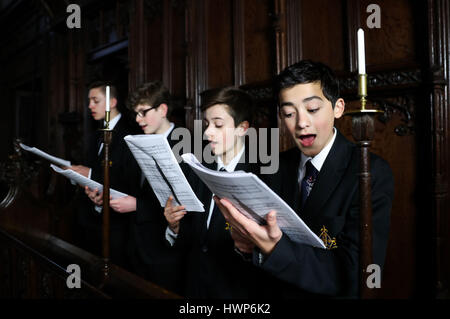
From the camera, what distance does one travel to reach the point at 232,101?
202 cm

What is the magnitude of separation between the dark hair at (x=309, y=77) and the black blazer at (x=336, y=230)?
20 cm

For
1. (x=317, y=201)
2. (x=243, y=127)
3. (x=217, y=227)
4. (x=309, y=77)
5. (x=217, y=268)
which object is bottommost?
(x=217, y=268)

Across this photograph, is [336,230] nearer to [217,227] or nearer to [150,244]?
[217,227]

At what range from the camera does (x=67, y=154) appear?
17.6ft

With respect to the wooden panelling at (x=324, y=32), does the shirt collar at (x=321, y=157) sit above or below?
below

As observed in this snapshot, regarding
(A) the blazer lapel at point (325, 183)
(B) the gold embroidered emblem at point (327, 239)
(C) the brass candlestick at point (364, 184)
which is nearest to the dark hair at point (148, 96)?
(A) the blazer lapel at point (325, 183)

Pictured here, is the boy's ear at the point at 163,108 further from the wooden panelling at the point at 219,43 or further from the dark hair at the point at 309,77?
the dark hair at the point at 309,77

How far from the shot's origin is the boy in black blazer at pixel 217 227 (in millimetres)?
1743

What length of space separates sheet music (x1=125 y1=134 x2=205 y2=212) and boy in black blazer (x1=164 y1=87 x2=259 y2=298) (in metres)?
0.11

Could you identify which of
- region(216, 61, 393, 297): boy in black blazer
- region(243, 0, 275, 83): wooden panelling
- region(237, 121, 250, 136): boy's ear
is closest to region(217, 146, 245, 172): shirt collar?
region(237, 121, 250, 136): boy's ear

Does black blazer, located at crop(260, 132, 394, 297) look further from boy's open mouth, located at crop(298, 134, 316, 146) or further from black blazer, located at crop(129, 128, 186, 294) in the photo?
black blazer, located at crop(129, 128, 186, 294)

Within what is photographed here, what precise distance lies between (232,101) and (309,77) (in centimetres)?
63

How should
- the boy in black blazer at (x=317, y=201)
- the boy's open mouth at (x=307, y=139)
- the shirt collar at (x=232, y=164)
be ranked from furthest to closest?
the shirt collar at (x=232, y=164)
the boy's open mouth at (x=307, y=139)
the boy in black blazer at (x=317, y=201)

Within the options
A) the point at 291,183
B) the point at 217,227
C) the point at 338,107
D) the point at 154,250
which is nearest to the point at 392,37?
the point at 338,107
